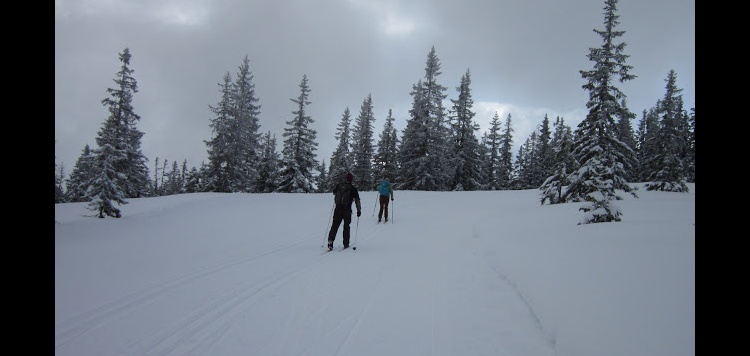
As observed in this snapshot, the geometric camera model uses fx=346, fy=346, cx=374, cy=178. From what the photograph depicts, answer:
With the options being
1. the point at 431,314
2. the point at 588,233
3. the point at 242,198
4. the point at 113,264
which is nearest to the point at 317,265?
the point at 431,314

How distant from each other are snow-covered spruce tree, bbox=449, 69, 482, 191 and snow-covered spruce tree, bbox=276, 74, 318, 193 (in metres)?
17.9

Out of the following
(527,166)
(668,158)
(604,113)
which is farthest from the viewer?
(527,166)

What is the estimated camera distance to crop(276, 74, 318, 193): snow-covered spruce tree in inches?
1485

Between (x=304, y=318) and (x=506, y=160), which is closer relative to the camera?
(x=304, y=318)

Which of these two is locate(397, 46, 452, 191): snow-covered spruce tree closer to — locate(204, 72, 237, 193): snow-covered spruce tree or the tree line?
the tree line

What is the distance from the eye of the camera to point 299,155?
128 ft

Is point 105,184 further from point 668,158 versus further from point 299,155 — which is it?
point 668,158

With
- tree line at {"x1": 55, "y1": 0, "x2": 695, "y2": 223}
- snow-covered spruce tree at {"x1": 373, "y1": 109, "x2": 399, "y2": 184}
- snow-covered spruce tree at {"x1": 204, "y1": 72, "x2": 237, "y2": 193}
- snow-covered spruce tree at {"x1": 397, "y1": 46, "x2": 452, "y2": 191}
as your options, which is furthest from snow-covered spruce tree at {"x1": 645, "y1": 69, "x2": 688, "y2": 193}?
snow-covered spruce tree at {"x1": 204, "y1": 72, "x2": 237, "y2": 193}

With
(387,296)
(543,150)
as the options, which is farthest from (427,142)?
(387,296)

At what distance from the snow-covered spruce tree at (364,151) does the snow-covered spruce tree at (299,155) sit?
9373 millimetres

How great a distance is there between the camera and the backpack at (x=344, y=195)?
10.2 meters

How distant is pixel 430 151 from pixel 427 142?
110 cm

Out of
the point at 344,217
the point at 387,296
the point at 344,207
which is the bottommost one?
the point at 387,296
